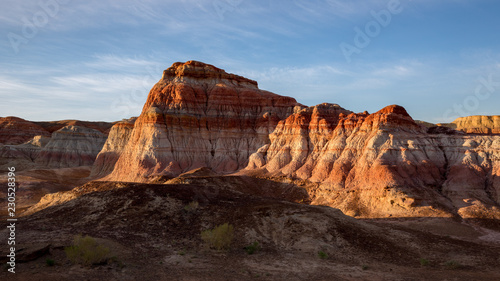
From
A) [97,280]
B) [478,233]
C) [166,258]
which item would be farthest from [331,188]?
[97,280]


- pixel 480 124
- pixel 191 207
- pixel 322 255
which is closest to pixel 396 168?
pixel 322 255

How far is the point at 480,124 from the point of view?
404 ft

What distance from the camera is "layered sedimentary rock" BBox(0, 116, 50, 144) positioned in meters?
108

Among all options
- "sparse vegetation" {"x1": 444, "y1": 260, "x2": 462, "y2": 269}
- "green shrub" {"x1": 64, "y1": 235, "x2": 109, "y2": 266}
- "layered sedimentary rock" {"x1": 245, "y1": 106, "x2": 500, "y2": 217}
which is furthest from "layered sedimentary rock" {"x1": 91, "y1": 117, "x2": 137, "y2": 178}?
"sparse vegetation" {"x1": 444, "y1": 260, "x2": 462, "y2": 269}

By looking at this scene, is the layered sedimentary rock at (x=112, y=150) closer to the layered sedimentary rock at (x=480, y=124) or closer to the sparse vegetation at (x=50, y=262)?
the sparse vegetation at (x=50, y=262)

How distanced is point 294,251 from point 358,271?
4.16 meters

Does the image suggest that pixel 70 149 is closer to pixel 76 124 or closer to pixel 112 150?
pixel 112 150

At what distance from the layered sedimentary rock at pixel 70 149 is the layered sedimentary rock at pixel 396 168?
204 ft

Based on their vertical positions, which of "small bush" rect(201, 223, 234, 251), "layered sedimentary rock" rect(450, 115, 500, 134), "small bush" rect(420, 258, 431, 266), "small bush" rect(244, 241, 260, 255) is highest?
"layered sedimentary rock" rect(450, 115, 500, 134)

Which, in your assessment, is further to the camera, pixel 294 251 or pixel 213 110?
pixel 213 110

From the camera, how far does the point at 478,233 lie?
93.0 ft

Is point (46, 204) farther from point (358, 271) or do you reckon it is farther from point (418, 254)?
point (418, 254)

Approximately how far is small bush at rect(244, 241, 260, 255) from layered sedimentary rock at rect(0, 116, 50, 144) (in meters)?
109

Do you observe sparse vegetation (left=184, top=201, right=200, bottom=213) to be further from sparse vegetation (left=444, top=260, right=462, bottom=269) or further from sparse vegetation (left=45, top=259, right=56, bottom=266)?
sparse vegetation (left=444, top=260, right=462, bottom=269)
